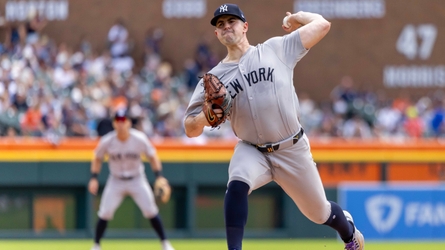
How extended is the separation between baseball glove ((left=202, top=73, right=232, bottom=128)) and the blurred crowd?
8311 mm

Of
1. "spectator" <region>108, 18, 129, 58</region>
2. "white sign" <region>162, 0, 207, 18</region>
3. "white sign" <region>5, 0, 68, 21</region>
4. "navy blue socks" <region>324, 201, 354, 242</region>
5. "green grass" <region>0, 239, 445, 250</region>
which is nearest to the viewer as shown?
"navy blue socks" <region>324, 201, 354, 242</region>

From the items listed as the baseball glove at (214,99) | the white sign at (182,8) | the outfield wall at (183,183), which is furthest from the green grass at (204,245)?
the white sign at (182,8)

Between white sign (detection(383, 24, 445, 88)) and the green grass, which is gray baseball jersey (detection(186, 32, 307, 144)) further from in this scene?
white sign (detection(383, 24, 445, 88))

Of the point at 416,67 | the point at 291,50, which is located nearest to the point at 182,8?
the point at 416,67

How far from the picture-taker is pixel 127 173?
37.6ft

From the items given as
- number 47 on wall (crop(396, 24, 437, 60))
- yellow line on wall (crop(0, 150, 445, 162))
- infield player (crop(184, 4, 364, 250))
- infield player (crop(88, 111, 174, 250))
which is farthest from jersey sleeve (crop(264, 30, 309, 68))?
number 47 on wall (crop(396, 24, 437, 60))

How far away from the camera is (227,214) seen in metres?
6.55

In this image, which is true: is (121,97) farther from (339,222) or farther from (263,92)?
(263,92)

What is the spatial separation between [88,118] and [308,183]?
1024 cm

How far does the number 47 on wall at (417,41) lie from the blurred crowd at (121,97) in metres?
1.17

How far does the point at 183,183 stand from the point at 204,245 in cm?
165

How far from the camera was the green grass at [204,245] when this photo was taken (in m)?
12.7

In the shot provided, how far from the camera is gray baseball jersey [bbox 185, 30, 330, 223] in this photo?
6.72 metres

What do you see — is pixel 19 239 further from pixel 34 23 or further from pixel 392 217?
pixel 34 23
